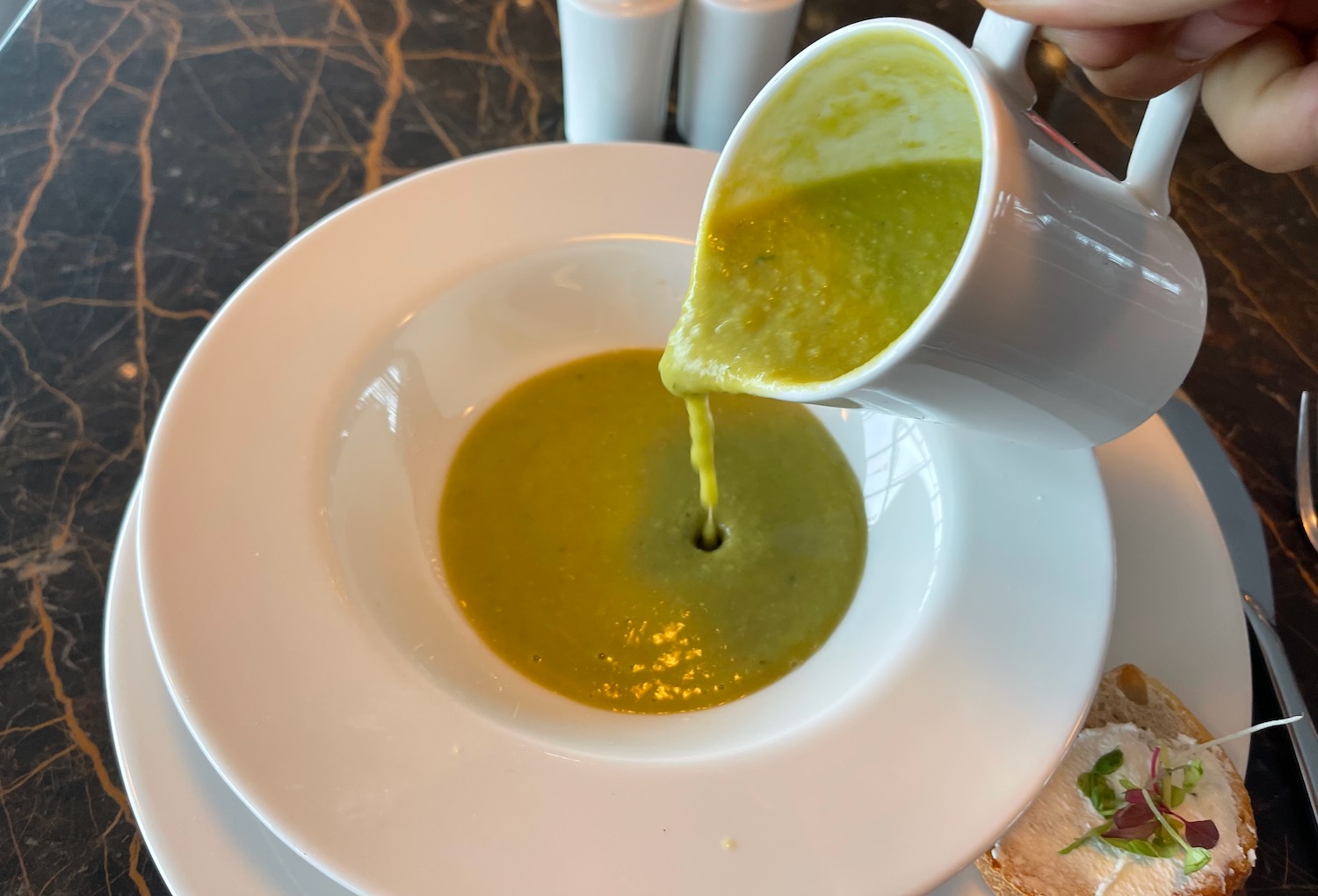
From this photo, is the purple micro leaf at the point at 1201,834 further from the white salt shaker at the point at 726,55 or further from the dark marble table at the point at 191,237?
the white salt shaker at the point at 726,55

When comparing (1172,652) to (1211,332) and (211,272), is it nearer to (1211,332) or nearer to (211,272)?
(1211,332)

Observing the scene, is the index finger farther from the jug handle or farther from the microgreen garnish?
the microgreen garnish

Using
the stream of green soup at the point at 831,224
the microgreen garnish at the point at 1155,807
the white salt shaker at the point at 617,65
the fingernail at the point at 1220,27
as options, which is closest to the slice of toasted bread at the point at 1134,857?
the microgreen garnish at the point at 1155,807

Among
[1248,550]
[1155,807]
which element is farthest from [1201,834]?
[1248,550]

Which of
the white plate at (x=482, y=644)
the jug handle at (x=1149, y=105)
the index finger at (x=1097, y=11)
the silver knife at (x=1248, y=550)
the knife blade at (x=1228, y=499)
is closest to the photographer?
the index finger at (x=1097, y=11)

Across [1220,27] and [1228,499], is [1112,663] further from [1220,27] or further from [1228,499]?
[1220,27]

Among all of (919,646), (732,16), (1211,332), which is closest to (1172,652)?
(919,646)
